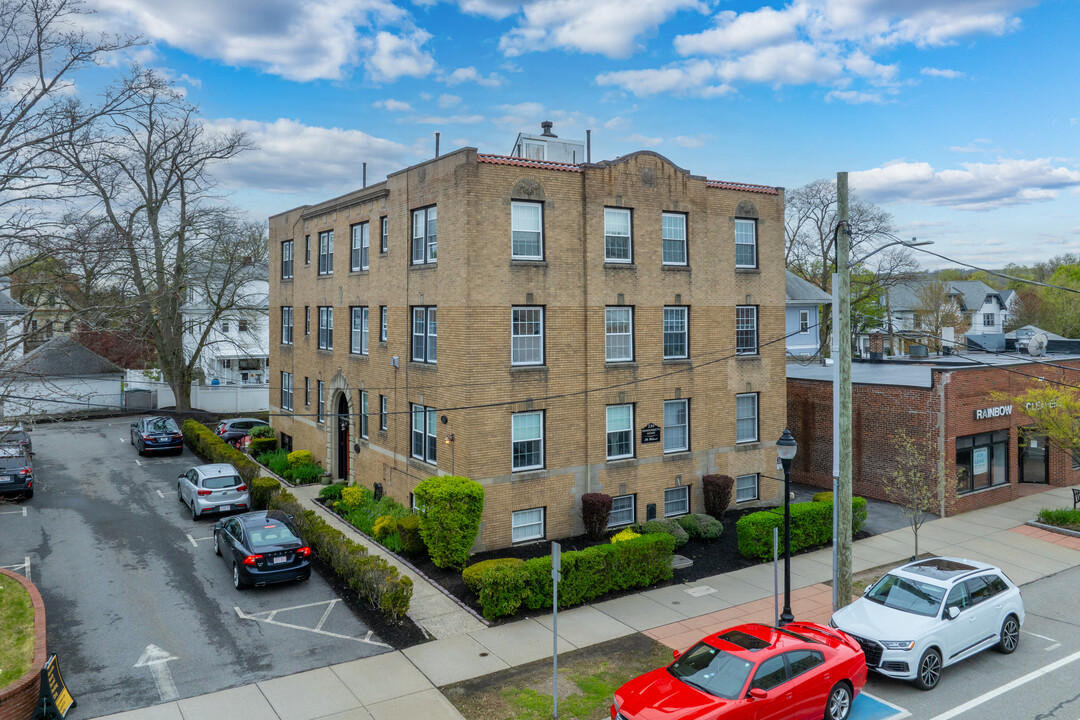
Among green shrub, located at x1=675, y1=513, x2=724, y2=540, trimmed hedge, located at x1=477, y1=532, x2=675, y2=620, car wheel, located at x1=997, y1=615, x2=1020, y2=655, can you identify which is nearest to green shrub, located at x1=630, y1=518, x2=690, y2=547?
green shrub, located at x1=675, y1=513, x2=724, y2=540

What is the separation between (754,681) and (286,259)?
30.2 m

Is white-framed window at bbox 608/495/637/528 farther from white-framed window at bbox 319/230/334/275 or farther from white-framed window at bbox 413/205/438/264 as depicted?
white-framed window at bbox 319/230/334/275

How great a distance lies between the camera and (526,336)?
828 inches

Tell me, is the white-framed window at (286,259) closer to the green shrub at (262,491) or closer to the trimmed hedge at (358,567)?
the green shrub at (262,491)

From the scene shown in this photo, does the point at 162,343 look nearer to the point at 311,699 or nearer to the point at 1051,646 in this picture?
the point at 311,699

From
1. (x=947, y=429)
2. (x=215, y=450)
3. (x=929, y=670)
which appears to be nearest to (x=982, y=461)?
(x=947, y=429)

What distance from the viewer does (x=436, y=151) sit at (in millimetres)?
24891

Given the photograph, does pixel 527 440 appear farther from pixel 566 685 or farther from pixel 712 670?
pixel 712 670

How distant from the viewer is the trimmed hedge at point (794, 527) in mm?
19688

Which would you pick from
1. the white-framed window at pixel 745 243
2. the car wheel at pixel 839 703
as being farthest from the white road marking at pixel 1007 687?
the white-framed window at pixel 745 243

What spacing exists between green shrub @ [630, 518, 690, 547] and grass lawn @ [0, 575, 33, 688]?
14.5 metres

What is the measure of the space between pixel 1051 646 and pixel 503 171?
16894mm

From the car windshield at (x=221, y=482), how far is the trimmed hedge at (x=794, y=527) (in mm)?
16366

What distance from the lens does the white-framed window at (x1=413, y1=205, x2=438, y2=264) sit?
2195 centimetres
